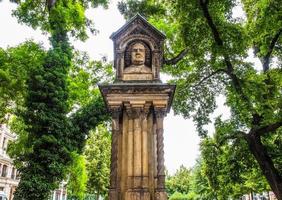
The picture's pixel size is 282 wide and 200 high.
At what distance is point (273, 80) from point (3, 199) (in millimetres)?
31135

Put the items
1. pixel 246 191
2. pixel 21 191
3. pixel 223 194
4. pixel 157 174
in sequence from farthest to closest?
pixel 246 191 < pixel 223 194 < pixel 21 191 < pixel 157 174

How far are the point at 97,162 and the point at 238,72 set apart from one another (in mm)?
29286

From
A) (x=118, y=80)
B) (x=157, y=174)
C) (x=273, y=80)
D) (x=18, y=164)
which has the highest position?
(x=273, y=80)

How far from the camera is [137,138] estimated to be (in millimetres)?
8602

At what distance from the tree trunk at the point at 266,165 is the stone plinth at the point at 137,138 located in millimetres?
7868

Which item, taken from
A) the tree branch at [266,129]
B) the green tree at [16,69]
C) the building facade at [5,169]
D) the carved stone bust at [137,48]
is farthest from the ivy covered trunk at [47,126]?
the building facade at [5,169]

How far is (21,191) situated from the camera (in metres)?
16.2

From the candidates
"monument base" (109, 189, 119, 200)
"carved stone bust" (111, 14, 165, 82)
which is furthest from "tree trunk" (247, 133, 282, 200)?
"monument base" (109, 189, 119, 200)

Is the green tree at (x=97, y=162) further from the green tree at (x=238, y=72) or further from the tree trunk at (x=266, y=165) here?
the tree trunk at (x=266, y=165)

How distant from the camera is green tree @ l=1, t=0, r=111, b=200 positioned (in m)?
16.8

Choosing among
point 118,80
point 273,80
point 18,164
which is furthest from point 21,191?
point 273,80

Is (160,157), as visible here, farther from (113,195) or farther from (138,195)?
(113,195)

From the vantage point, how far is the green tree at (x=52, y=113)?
16.8 metres

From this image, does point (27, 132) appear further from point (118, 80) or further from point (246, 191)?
point (246, 191)
